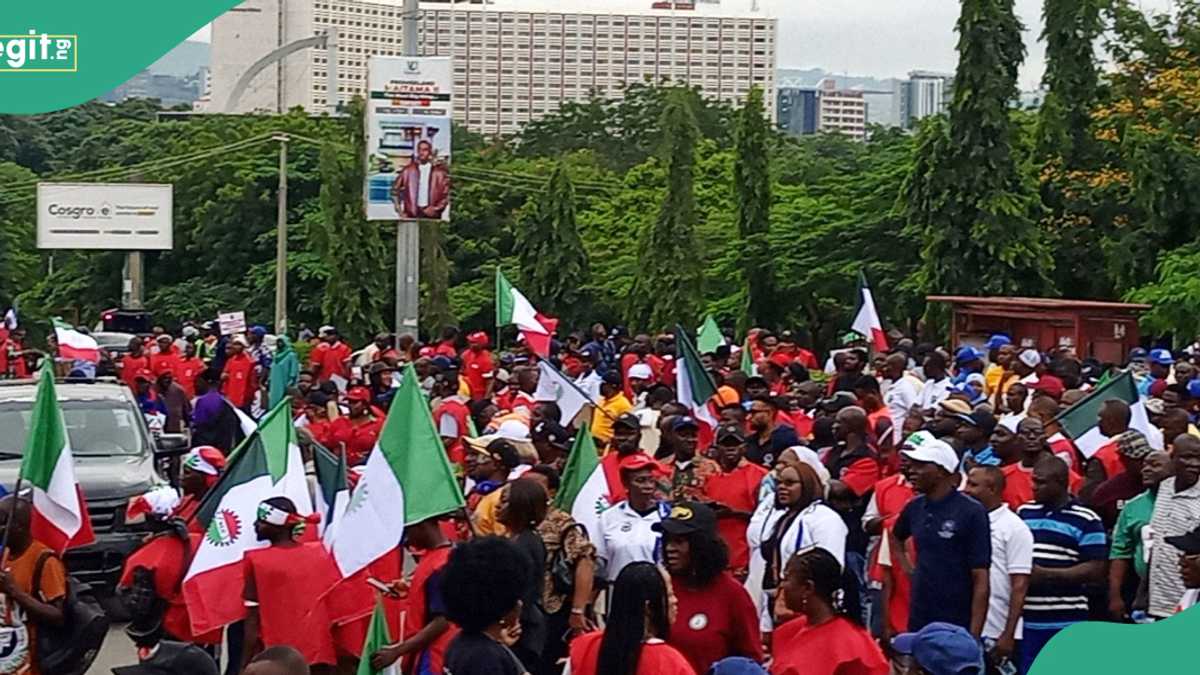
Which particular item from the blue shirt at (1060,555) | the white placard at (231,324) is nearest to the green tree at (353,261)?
the white placard at (231,324)

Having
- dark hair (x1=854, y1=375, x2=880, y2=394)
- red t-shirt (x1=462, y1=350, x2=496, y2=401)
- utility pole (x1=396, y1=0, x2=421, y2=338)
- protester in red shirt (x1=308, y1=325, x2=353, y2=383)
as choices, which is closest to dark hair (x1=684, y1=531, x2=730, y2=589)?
dark hair (x1=854, y1=375, x2=880, y2=394)

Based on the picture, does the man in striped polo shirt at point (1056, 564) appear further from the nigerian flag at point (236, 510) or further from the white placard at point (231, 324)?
the white placard at point (231, 324)

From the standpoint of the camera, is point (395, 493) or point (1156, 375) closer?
point (395, 493)

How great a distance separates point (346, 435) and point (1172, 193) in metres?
22.1

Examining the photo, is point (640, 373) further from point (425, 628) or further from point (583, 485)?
point (425, 628)

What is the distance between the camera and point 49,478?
867 centimetres

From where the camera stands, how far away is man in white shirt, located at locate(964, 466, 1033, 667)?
8688 mm

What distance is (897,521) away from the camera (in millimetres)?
9031

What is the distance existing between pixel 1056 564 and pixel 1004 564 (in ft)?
1.14

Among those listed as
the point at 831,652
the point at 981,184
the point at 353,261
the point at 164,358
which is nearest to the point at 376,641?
the point at 831,652

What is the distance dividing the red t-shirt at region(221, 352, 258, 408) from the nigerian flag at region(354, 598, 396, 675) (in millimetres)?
14565

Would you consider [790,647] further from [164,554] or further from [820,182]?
[820,182]

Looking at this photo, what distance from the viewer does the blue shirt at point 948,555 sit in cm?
857

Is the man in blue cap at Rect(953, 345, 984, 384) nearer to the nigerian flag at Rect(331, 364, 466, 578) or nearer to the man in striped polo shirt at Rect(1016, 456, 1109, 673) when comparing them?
the man in striped polo shirt at Rect(1016, 456, 1109, 673)
